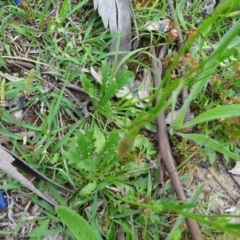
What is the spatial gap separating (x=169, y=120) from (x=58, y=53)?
608mm

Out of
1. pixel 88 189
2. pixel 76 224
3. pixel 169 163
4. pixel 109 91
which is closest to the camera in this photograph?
pixel 76 224

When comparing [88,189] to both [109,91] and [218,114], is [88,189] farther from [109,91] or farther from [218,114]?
[218,114]

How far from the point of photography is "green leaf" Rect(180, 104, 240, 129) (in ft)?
6.23

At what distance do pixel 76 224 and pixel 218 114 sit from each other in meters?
0.81

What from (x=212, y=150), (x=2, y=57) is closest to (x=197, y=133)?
(x=212, y=150)

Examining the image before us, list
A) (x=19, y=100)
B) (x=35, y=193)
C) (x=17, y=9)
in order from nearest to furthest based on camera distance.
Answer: (x=35, y=193)
(x=19, y=100)
(x=17, y=9)

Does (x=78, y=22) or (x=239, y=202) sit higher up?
(x=78, y=22)

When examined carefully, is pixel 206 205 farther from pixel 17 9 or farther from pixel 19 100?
pixel 17 9

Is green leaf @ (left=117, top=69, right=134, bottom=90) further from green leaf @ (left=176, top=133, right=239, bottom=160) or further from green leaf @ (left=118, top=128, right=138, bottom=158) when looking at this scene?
green leaf @ (left=118, top=128, right=138, bottom=158)

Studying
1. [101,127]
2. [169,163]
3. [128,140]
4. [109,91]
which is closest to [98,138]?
[101,127]

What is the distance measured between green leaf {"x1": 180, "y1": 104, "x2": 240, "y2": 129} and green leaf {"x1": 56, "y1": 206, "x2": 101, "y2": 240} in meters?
0.71

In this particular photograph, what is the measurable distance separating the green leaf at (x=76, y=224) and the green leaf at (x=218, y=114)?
2.32 ft

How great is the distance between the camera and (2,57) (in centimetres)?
193

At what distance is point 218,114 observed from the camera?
1.93 metres
